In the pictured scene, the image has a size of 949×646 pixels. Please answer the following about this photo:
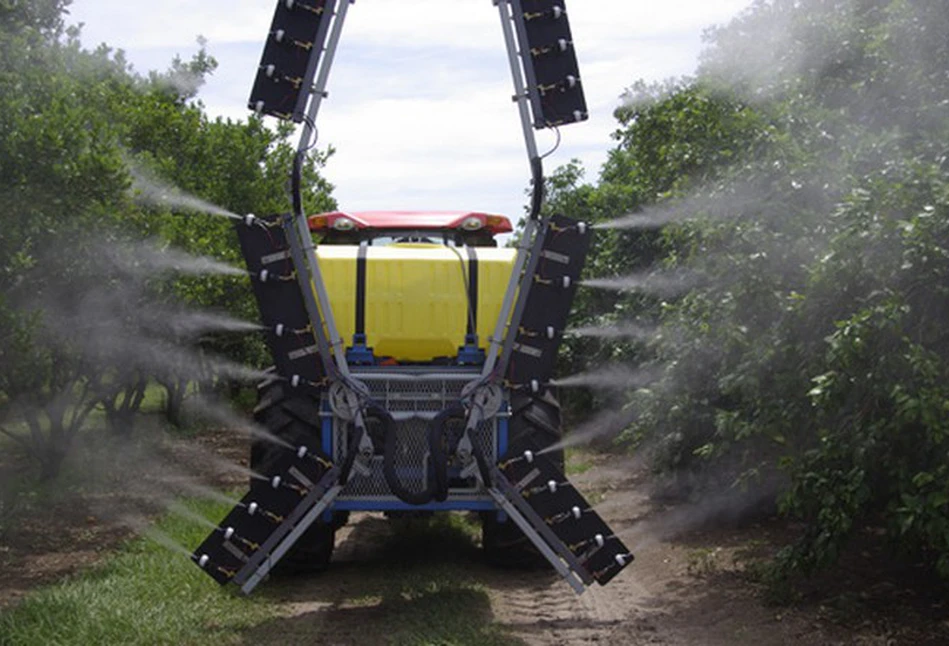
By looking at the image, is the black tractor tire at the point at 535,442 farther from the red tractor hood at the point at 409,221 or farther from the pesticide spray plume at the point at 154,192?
the pesticide spray plume at the point at 154,192

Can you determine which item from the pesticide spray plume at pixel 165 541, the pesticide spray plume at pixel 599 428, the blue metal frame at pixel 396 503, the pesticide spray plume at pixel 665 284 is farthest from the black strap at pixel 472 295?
the pesticide spray plume at pixel 599 428

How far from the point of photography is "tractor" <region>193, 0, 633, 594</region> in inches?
325

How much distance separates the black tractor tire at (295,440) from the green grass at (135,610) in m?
0.77

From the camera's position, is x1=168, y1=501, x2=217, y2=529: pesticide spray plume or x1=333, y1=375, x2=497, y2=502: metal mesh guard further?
x1=168, y1=501, x2=217, y2=529: pesticide spray plume

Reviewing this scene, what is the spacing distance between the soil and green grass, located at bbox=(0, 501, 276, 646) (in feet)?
0.92

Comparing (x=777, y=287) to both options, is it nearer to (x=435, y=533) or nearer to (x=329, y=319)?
(x=329, y=319)

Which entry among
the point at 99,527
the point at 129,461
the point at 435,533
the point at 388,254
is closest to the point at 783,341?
the point at 388,254

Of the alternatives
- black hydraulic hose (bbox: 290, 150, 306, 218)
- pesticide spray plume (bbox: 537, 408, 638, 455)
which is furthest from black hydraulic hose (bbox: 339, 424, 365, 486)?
pesticide spray plume (bbox: 537, 408, 638, 455)

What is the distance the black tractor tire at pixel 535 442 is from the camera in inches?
378

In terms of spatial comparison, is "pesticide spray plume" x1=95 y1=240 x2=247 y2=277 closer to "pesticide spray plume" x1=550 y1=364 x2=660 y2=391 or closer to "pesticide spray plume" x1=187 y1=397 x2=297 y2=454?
"pesticide spray plume" x1=550 y1=364 x2=660 y2=391

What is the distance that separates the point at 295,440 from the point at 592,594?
8.25ft

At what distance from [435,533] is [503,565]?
203cm

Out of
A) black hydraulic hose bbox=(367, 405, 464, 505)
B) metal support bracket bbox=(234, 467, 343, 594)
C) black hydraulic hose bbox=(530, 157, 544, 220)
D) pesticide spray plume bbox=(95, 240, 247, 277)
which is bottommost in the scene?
metal support bracket bbox=(234, 467, 343, 594)

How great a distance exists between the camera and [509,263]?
9477mm
